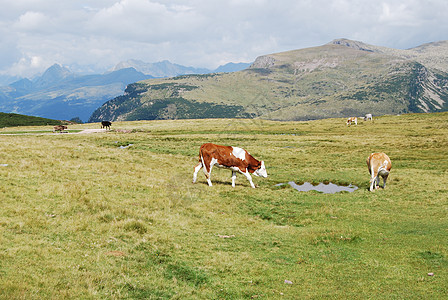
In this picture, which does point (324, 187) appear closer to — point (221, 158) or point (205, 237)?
point (221, 158)

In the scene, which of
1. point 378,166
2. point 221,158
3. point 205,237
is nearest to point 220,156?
point 221,158

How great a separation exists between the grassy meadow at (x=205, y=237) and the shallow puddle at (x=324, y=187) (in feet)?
4.52

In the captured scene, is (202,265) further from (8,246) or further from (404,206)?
(404,206)

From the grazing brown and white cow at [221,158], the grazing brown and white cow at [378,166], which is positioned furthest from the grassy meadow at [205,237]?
the grazing brown and white cow at [221,158]

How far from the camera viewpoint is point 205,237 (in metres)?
15.3

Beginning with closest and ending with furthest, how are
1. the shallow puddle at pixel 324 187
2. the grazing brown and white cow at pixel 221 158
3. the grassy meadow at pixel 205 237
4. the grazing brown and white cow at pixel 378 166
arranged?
1. the grassy meadow at pixel 205 237
2. the grazing brown and white cow at pixel 221 158
3. the grazing brown and white cow at pixel 378 166
4. the shallow puddle at pixel 324 187

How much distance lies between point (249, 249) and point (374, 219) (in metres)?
9.77

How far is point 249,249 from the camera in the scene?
1433cm

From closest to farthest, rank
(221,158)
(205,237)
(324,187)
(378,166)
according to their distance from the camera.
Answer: (205,237), (221,158), (378,166), (324,187)

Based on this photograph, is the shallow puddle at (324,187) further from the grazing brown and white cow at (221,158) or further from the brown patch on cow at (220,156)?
the brown patch on cow at (220,156)

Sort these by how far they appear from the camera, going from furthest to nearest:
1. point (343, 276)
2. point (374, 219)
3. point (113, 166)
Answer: point (113, 166) < point (374, 219) < point (343, 276)

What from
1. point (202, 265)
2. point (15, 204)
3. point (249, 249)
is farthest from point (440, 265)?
point (15, 204)

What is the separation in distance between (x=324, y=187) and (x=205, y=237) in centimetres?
1796

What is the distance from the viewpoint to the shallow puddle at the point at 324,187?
28153mm
